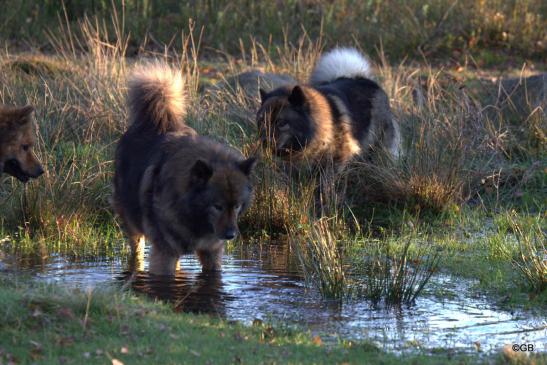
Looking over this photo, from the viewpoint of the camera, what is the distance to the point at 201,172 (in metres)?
7.18

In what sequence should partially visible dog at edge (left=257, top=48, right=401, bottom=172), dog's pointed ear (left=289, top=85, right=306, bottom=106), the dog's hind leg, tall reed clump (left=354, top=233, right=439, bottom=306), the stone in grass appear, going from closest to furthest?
1. tall reed clump (left=354, top=233, right=439, bottom=306)
2. the dog's hind leg
3. dog's pointed ear (left=289, top=85, right=306, bottom=106)
4. partially visible dog at edge (left=257, top=48, right=401, bottom=172)
5. the stone in grass

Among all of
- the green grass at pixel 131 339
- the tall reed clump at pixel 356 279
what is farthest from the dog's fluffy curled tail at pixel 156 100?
the green grass at pixel 131 339

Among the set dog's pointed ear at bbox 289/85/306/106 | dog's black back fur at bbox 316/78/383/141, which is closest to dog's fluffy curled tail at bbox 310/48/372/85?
dog's black back fur at bbox 316/78/383/141

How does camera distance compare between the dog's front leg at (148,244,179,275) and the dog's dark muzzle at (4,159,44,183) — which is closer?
the dog's front leg at (148,244,179,275)

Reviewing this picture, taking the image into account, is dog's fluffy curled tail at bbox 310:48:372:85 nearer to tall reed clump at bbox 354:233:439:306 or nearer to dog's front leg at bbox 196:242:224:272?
dog's front leg at bbox 196:242:224:272

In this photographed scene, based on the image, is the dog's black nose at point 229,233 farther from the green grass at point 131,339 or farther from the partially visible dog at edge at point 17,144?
the partially visible dog at edge at point 17,144

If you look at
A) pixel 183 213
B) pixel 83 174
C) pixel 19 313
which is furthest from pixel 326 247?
pixel 83 174

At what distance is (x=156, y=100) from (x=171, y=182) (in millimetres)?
988

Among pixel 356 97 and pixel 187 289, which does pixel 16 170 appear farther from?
pixel 356 97

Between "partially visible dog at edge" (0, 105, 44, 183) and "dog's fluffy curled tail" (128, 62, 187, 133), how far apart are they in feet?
2.97

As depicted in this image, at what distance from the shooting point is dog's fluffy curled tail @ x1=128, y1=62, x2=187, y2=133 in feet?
26.7

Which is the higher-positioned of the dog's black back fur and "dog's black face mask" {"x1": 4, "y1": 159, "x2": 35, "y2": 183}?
the dog's black back fur

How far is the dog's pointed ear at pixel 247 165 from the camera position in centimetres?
729

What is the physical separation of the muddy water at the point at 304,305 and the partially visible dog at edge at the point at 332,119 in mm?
2319
